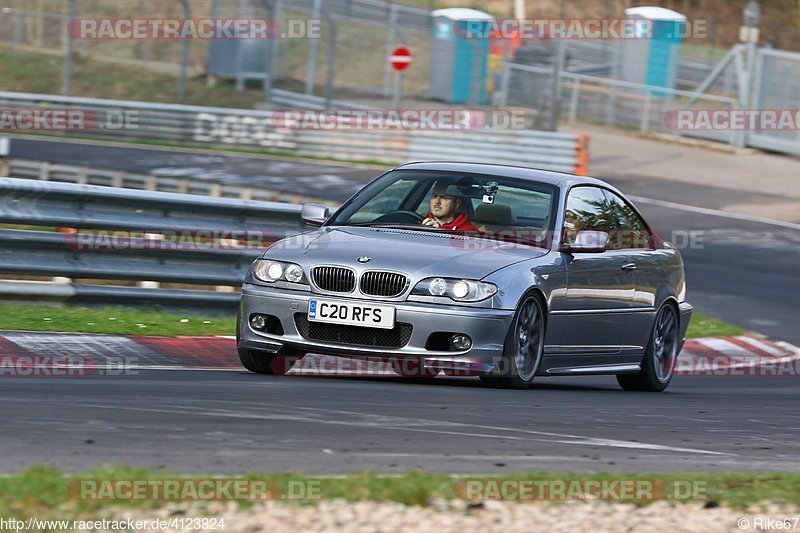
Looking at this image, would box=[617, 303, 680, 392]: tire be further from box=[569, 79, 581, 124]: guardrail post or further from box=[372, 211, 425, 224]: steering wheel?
box=[569, 79, 581, 124]: guardrail post

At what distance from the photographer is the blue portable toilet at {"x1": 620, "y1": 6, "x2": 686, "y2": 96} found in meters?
36.7

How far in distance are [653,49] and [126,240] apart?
90.1 ft

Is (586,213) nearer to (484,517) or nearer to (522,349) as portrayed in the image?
(522,349)

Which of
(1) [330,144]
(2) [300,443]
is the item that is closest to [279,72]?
(1) [330,144]

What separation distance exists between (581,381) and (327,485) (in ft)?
22.0

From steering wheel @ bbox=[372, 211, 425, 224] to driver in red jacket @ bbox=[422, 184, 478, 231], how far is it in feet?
0.17

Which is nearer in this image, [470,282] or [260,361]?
[470,282]

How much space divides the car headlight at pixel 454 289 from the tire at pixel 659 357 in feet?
8.52

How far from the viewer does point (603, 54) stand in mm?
50312

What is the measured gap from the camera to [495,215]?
9.34 meters

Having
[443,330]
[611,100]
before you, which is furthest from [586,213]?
[611,100]

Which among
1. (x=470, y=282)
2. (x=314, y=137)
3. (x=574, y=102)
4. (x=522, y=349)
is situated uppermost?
(x=470, y=282)

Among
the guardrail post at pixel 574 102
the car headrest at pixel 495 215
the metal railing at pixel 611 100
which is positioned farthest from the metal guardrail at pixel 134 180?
the guardrail post at pixel 574 102

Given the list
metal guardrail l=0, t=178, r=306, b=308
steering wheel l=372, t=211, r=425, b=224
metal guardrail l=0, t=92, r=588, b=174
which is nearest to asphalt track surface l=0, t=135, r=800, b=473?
steering wheel l=372, t=211, r=425, b=224
